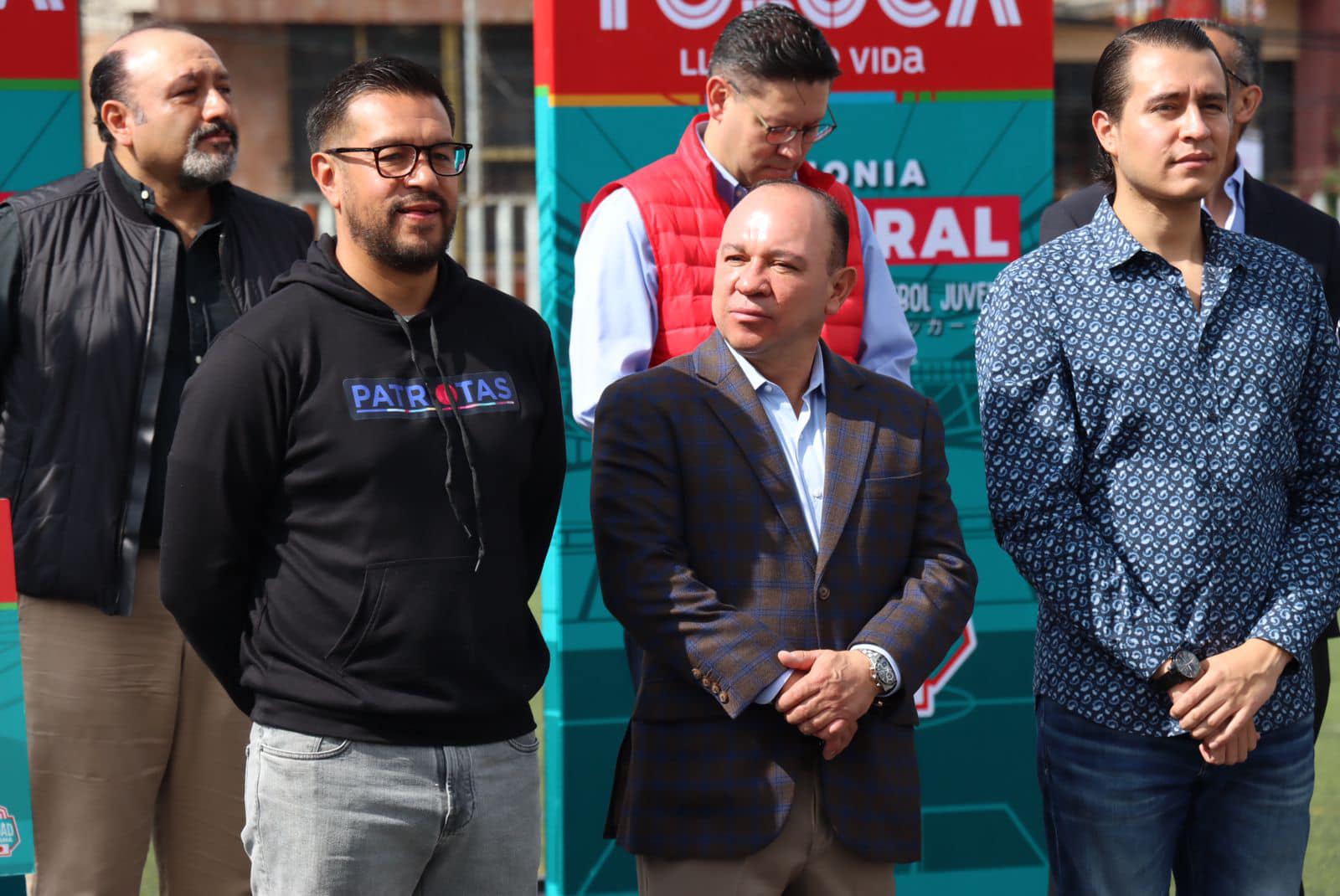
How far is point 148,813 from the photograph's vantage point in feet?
11.3

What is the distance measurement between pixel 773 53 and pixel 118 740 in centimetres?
193

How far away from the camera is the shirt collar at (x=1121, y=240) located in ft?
9.81

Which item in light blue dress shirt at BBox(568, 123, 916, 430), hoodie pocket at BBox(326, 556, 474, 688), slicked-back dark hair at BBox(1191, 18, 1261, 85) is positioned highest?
slicked-back dark hair at BBox(1191, 18, 1261, 85)

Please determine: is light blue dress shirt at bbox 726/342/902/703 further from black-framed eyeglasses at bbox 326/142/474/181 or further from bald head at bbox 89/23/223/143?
bald head at bbox 89/23/223/143

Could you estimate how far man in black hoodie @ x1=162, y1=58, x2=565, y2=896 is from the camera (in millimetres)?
2535

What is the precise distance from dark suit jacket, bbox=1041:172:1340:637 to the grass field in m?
1.67

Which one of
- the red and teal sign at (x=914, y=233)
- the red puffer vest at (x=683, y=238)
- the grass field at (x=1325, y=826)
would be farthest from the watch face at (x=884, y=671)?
the grass field at (x=1325, y=826)

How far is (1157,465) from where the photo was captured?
2.87 m

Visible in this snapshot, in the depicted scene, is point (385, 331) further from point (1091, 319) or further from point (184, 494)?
point (1091, 319)

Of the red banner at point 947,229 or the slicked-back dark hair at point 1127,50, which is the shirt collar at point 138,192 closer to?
the red banner at point 947,229

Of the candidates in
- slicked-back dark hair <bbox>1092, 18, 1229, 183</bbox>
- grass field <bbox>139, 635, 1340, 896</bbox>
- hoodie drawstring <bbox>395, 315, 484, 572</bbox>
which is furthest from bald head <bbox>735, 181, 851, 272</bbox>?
grass field <bbox>139, 635, 1340, 896</bbox>

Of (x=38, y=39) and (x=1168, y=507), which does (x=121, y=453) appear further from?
(x=1168, y=507)

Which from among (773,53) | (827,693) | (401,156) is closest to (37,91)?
(401,156)

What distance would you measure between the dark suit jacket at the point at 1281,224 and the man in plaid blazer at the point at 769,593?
3.74ft
